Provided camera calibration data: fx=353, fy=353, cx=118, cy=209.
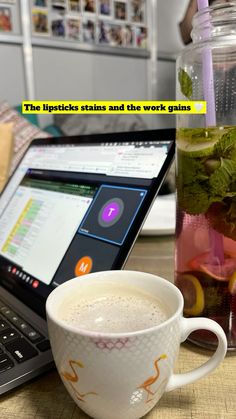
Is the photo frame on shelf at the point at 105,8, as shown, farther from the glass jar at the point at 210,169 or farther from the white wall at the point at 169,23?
the glass jar at the point at 210,169

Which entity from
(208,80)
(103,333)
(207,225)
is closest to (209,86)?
(208,80)

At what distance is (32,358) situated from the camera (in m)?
0.28

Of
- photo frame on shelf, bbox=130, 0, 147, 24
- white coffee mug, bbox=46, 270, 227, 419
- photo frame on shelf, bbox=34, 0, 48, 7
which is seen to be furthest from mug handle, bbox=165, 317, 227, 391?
photo frame on shelf, bbox=130, 0, 147, 24

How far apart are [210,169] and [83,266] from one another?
15 centimetres

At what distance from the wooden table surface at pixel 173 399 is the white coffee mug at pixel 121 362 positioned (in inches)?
0.8

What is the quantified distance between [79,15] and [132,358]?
193cm

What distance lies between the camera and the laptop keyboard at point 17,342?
0.28 metres

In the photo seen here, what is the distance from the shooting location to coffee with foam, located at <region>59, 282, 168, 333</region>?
0.24 meters

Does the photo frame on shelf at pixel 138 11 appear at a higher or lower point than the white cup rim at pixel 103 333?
higher

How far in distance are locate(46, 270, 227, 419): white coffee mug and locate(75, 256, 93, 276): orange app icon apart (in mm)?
96

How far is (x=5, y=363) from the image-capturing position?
27 cm

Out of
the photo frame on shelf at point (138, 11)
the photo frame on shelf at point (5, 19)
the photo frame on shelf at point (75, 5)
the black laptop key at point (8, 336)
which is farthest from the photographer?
the photo frame on shelf at point (138, 11)

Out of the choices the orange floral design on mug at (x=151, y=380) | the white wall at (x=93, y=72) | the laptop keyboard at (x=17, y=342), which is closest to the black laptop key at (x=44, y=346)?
the laptop keyboard at (x=17, y=342)

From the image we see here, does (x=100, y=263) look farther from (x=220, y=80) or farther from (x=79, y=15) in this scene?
(x=79, y=15)
